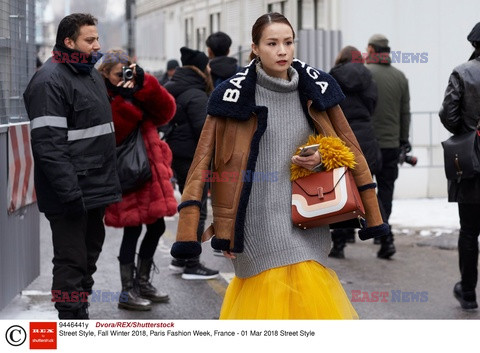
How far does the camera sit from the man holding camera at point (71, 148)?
6363 millimetres

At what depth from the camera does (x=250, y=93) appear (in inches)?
202

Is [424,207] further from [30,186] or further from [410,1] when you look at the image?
[30,186]

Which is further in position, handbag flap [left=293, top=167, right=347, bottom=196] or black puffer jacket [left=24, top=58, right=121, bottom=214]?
black puffer jacket [left=24, top=58, right=121, bottom=214]

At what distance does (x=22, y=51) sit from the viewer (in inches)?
326

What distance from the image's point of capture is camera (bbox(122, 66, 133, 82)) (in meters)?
7.62

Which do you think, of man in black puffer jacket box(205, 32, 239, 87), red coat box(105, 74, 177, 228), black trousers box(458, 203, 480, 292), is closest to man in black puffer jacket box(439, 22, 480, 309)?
black trousers box(458, 203, 480, 292)

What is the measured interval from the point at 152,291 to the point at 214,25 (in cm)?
1771

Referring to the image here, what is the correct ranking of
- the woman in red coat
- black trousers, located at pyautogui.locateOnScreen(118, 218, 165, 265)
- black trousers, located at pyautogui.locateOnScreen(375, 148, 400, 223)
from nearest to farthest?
1. the woman in red coat
2. black trousers, located at pyautogui.locateOnScreen(118, 218, 165, 265)
3. black trousers, located at pyautogui.locateOnScreen(375, 148, 400, 223)

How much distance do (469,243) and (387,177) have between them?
282 centimetres

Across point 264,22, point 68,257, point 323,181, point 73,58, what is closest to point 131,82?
point 73,58

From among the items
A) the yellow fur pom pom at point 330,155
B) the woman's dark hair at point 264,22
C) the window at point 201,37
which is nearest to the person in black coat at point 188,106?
the woman's dark hair at point 264,22

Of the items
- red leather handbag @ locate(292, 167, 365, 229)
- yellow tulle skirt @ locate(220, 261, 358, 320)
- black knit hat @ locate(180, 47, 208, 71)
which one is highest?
black knit hat @ locate(180, 47, 208, 71)

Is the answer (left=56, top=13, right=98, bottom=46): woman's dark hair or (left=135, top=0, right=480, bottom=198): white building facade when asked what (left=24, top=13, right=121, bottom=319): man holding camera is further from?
(left=135, top=0, right=480, bottom=198): white building facade
